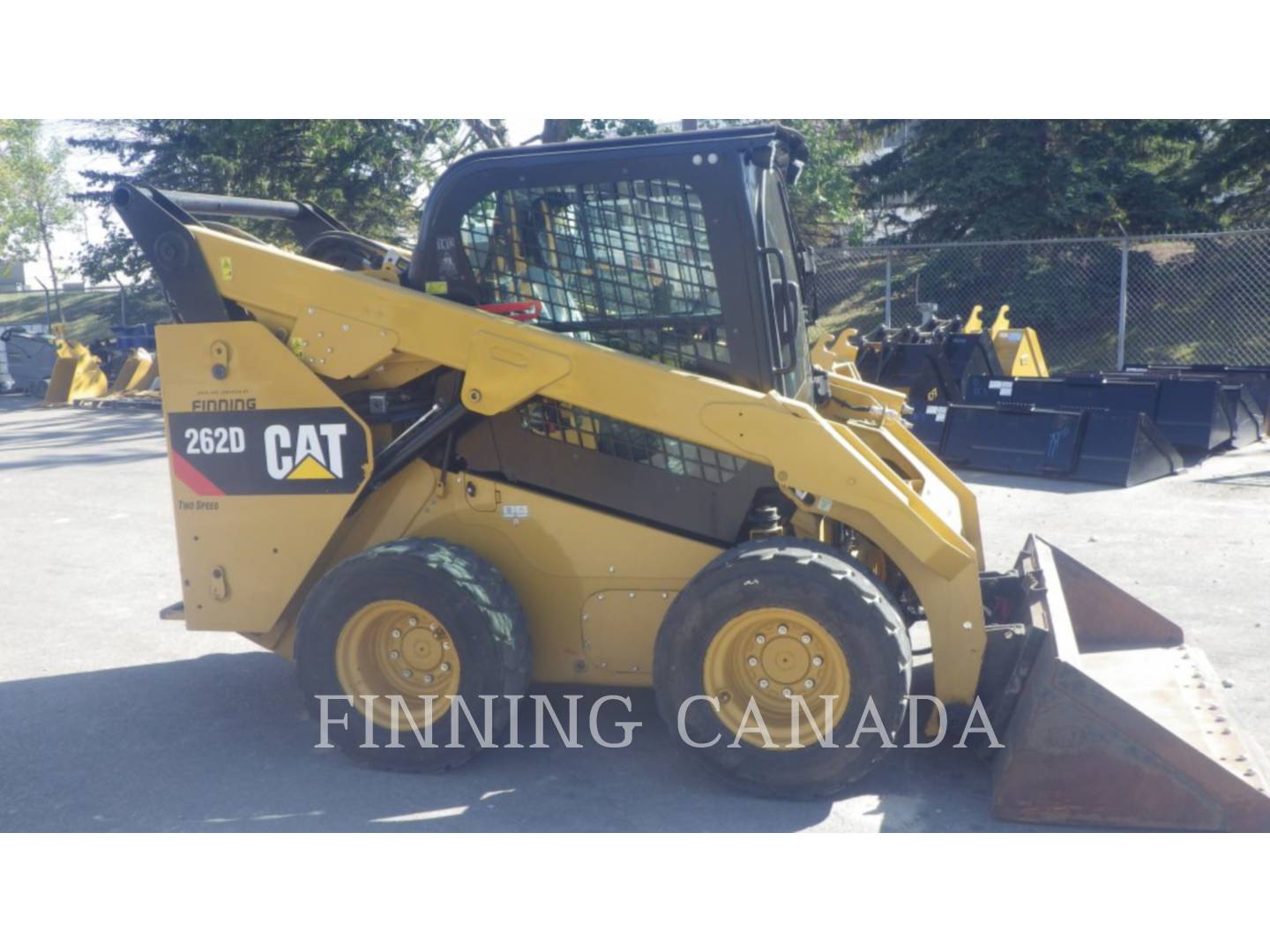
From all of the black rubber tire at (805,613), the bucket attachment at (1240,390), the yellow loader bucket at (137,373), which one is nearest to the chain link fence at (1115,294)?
the bucket attachment at (1240,390)

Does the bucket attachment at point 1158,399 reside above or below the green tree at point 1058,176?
below

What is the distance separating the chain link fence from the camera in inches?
692

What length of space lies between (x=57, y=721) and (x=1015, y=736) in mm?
4172

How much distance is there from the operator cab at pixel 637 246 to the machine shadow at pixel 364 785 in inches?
63.0

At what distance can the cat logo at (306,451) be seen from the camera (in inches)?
183

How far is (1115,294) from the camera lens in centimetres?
1827

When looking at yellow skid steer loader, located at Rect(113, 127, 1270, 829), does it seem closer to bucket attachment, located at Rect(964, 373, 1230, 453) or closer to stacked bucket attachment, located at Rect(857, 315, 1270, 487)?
stacked bucket attachment, located at Rect(857, 315, 1270, 487)

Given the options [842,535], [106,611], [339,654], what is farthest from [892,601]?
[106,611]

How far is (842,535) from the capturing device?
194 inches

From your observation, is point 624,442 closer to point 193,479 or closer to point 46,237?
point 193,479

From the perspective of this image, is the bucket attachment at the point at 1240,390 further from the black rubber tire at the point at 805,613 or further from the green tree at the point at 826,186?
the black rubber tire at the point at 805,613

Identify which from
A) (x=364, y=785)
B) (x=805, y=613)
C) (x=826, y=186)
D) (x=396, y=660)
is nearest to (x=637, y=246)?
(x=805, y=613)

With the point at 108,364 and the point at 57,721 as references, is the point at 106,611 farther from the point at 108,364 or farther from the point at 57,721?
the point at 108,364

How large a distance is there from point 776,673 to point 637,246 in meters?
1.77
